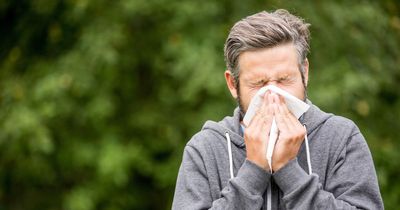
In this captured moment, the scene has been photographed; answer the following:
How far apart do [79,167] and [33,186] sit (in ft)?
2.63

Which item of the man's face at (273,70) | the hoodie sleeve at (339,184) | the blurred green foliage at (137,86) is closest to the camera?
the hoodie sleeve at (339,184)

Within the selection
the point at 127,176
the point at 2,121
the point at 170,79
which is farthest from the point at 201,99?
the point at 2,121

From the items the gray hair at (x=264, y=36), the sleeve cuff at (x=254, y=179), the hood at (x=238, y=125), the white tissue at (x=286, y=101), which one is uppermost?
the gray hair at (x=264, y=36)

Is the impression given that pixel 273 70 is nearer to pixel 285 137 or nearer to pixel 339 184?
pixel 285 137

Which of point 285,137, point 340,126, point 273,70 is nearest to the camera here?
point 285,137

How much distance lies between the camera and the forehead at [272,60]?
313cm

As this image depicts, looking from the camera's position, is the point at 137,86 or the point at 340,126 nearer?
the point at 340,126

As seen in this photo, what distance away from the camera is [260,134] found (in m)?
3.04

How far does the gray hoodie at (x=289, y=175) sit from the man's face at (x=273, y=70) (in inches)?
7.2

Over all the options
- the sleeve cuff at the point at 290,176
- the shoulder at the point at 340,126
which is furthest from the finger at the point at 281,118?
the shoulder at the point at 340,126

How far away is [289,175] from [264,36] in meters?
0.52

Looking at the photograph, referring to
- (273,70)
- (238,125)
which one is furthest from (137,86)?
(273,70)

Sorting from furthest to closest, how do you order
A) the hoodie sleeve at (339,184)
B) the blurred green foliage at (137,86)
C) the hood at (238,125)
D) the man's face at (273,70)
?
1. the blurred green foliage at (137,86)
2. the hood at (238,125)
3. the man's face at (273,70)
4. the hoodie sleeve at (339,184)

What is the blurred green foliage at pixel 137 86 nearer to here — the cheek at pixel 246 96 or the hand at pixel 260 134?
the cheek at pixel 246 96
